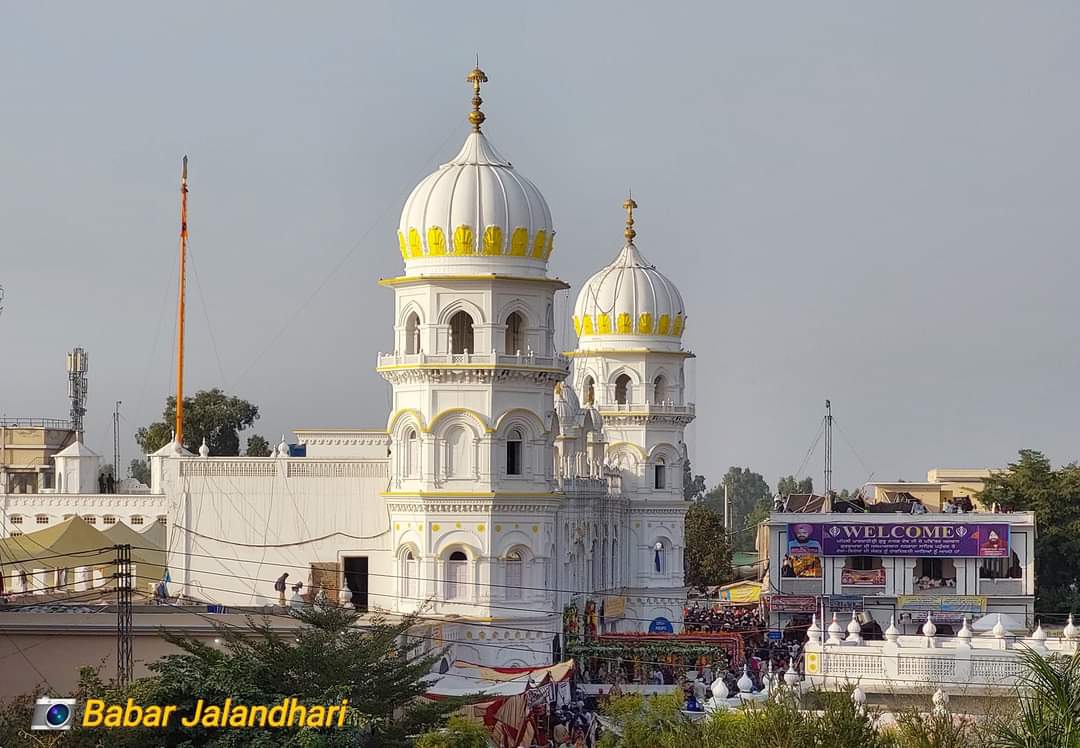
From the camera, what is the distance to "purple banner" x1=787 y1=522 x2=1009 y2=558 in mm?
70562

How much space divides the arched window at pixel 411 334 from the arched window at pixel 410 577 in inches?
177

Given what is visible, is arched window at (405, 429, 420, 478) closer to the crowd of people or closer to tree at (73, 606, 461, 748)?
tree at (73, 606, 461, 748)

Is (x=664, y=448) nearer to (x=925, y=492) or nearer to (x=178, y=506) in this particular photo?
(x=178, y=506)

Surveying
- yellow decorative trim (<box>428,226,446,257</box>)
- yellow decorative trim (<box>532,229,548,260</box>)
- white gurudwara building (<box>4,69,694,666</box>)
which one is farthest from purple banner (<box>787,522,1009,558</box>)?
yellow decorative trim (<box>428,226,446,257</box>)

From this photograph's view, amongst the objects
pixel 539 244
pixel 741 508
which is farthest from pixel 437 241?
pixel 741 508

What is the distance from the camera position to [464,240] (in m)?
43.5

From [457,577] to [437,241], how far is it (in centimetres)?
732

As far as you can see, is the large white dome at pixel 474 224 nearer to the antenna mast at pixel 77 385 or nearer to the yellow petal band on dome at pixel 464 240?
the yellow petal band on dome at pixel 464 240

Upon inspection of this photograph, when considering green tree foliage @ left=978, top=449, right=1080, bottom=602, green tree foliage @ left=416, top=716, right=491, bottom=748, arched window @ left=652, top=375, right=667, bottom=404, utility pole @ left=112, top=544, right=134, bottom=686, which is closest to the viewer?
green tree foliage @ left=416, top=716, right=491, bottom=748

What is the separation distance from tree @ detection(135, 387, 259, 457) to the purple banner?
23.8 m

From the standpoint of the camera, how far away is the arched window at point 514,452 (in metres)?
44.1

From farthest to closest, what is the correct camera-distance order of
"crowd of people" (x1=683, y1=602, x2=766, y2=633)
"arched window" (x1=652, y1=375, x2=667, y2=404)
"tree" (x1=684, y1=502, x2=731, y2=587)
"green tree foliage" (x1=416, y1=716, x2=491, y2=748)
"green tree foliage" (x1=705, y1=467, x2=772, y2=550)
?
1. "green tree foliage" (x1=705, y1=467, x2=772, y2=550)
2. "tree" (x1=684, y1=502, x2=731, y2=587)
3. "arched window" (x1=652, y1=375, x2=667, y2=404)
4. "crowd of people" (x1=683, y1=602, x2=766, y2=633)
5. "green tree foliage" (x1=416, y1=716, x2=491, y2=748)

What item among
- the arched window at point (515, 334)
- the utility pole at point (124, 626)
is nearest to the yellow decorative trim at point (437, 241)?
the arched window at point (515, 334)

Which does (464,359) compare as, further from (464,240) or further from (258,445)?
(258,445)
